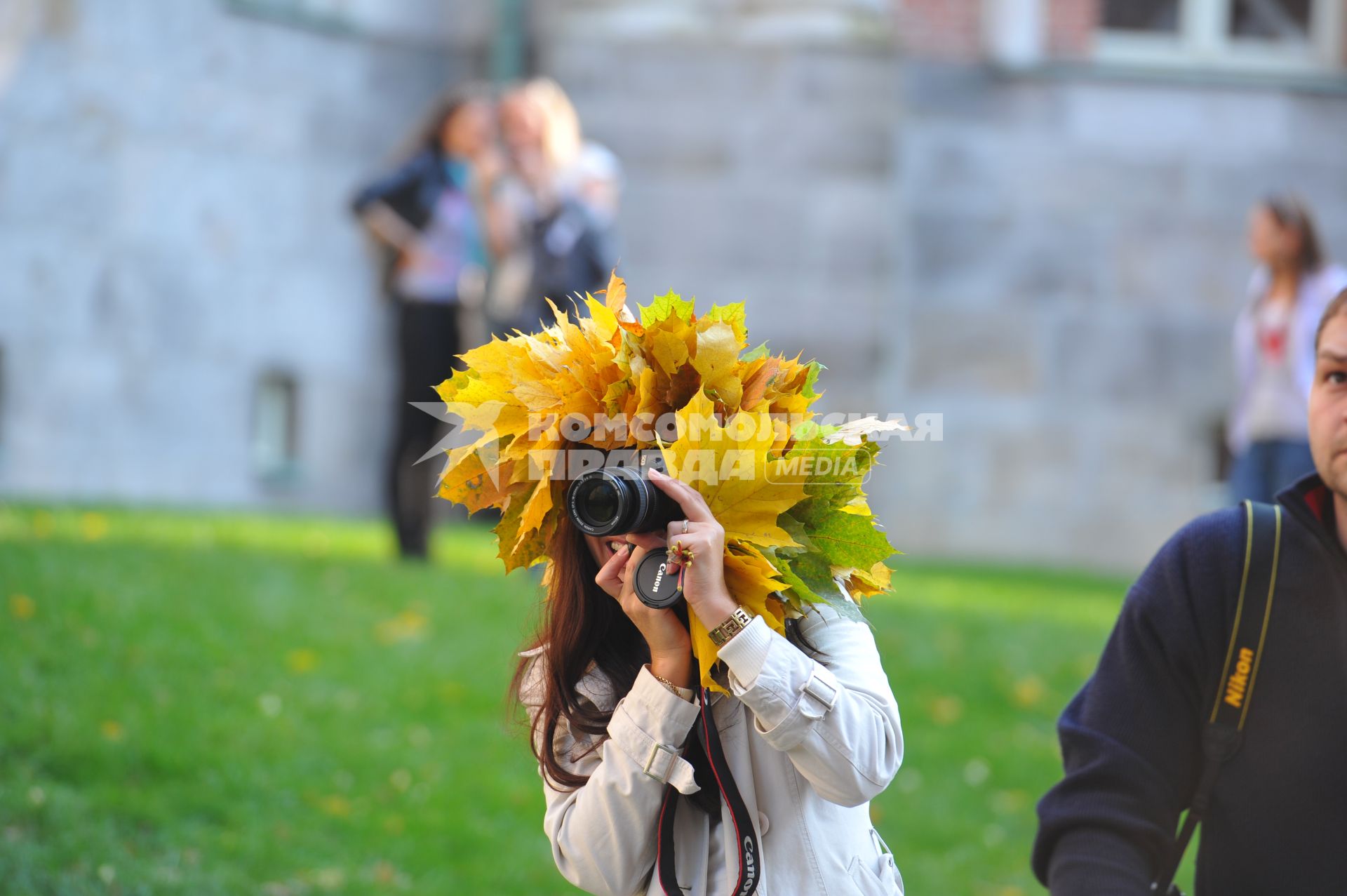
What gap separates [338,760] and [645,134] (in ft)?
23.7

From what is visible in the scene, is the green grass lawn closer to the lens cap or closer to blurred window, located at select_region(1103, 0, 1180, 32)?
the lens cap

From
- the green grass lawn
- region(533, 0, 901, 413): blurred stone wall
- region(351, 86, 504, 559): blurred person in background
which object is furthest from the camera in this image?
region(533, 0, 901, 413): blurred stone wall

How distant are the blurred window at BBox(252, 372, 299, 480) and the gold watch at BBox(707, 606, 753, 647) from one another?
1017 centimetres

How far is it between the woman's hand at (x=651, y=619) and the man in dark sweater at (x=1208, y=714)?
2.31ft

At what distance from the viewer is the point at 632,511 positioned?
2.44m

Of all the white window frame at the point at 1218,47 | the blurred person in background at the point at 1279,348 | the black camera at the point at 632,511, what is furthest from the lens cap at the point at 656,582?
the white window frame at the point at 1218,47

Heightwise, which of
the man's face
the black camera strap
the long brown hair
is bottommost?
the black camera strap

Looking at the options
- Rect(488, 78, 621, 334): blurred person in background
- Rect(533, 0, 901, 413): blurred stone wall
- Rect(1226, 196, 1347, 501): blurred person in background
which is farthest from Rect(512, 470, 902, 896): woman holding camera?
Rect(533, 0, 901, 413): blurred stone wall

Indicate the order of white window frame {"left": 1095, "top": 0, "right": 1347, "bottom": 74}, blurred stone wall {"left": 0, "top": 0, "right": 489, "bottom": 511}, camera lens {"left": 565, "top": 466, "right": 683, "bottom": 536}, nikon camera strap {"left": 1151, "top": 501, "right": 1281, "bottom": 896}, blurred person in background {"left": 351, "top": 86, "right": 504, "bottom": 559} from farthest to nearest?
white window frame {"left": 1095, "top": 0, "right": 1347, "bottom": 74} → blurred stone wall {"left": 0, "top": 0, "right": 489, "bottom": 511} → blurred person in background {"left": 351, "top": 86, "right": 504, "bottom": 559} → nikon camera strap {"left": 1151, "top": 501, "right": 1281, "bottom": 896} → camera lens {"left": 565, "top": 466, "right": 683, "bottom": 536}

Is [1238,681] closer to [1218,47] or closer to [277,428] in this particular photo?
[277,428]

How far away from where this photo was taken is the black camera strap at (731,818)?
2.52 meters

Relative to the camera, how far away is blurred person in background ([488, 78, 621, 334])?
7.34 m

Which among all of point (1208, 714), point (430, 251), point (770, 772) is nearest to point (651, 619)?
point (770, 772)

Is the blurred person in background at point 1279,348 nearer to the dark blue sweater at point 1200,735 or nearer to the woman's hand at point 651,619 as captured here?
the dark blue sweater at point 1200,735
